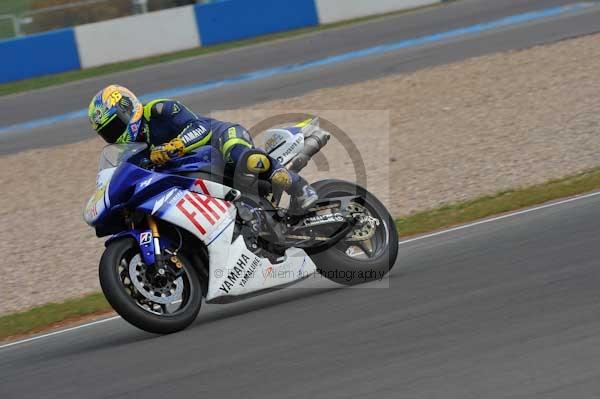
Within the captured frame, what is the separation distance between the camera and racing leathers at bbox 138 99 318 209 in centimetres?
630

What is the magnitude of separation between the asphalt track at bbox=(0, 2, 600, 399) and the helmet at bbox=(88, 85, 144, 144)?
4.48 feet

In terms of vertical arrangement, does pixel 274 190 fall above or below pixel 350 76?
above

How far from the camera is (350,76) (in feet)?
50.0

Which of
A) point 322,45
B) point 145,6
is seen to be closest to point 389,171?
point 322,45

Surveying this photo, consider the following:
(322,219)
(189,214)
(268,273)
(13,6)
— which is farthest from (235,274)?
(13,6)

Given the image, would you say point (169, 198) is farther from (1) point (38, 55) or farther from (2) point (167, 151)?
(1) point (38, 55)

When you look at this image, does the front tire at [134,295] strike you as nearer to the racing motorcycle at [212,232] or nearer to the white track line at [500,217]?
the racing motorcycle at [212,232]

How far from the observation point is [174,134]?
646cm

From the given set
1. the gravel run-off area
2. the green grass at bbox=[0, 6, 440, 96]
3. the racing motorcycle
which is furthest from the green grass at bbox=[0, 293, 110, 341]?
the green grass at bbox=[0, 6, 440, 96]

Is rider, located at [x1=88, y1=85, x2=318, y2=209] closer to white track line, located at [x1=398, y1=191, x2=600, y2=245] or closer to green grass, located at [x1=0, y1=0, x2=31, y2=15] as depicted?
white track line, located at [x1=398, y1=191, x2=600, y2=245]

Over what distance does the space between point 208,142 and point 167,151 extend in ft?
1.25

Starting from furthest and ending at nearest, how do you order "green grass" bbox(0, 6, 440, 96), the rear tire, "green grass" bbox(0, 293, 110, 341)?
1. "green grass" bbox(0, 6, 440, 96)
2. "green grass" bbox(0, 293, 110, 341)
3. the rear tire

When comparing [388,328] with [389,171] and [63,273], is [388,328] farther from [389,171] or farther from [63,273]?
[389,171]

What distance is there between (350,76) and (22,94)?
6868 mm
